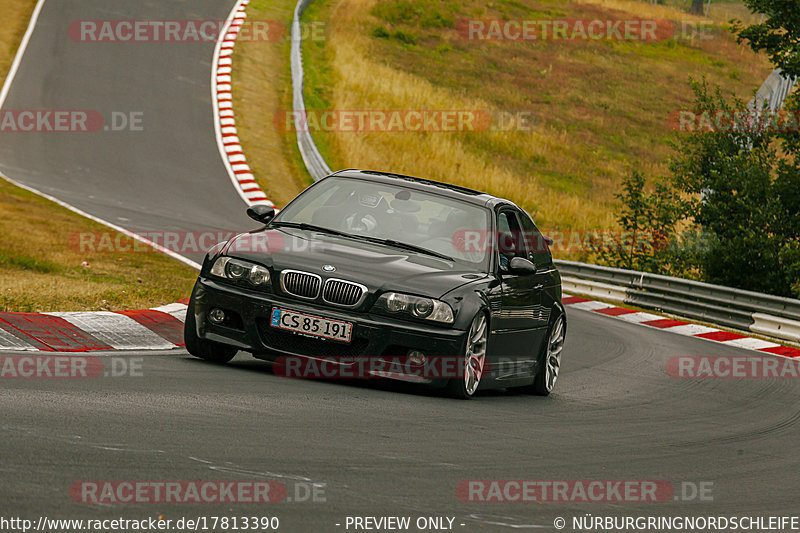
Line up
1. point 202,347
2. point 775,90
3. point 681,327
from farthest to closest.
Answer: point 775,90 < point 681,327 < point 202,347

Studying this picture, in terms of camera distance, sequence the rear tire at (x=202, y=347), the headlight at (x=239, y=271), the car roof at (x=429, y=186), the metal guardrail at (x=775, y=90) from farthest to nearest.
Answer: the metal guardrail at (x=775, y=90) → the car roof at (x=429, y=186) → the rear tire at (x=202, y=347) → the headlight at (x=239, y=271)

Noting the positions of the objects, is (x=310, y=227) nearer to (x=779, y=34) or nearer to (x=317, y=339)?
(x=317, y=339)

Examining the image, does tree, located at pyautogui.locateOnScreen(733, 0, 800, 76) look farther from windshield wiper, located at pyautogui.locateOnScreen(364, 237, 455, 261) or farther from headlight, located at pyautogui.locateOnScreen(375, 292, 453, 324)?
headlight, located at pyautogui.locateOnScreen(375, 292, 453, 324)

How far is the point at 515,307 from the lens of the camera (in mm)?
9461

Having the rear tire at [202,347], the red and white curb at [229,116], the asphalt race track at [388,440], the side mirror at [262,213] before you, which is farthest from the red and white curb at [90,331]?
the red and white curb at [229,116]

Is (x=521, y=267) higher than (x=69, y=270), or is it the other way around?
(x=521, y=267)

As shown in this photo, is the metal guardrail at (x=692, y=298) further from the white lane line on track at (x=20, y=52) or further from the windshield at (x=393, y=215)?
the white lane line on track at (x=20, y=52)

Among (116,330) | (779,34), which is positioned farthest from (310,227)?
(779,34)

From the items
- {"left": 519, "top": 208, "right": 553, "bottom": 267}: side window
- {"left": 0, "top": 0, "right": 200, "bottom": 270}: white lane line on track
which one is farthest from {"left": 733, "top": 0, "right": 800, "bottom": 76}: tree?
{"left": 519, "top": 208, "right": 553, "bottom": 267}: side window

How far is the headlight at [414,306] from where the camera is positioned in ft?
26.7

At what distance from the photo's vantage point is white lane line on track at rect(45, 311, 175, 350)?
372 inches

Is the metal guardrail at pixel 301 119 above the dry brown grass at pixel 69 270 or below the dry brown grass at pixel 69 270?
above

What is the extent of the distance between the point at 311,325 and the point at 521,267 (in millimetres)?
1966

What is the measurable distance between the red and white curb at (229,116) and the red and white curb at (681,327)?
694 centimetres
